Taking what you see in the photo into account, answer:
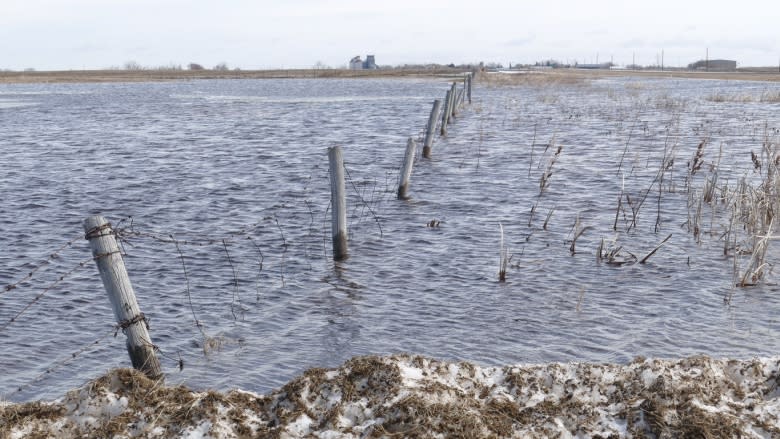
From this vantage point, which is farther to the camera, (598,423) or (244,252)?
(244,252)

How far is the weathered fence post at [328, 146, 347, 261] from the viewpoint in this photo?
A: 11516 millimetres

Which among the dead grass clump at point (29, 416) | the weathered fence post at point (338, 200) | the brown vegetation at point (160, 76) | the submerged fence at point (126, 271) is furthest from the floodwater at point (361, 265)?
the brown vegetation at point (160, 76)

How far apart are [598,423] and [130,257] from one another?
397 inches

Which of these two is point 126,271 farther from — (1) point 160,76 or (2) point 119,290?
(1) point 160,76

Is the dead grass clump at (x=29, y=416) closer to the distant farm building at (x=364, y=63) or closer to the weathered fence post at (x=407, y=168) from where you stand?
the weathered fence post at (x=407, y=168)

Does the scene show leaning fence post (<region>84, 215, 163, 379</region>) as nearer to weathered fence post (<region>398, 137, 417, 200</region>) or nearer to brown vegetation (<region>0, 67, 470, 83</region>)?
weathered fence post (<region>398, 137, 417, 200</region>)

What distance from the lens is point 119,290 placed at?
655cm

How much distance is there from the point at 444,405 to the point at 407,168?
41.3 feet

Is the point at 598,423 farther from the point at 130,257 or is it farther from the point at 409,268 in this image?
the point at 130,257

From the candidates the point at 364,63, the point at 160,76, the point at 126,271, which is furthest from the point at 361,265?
the point at 364,63

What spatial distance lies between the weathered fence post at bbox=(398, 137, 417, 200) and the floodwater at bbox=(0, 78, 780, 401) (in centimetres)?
35

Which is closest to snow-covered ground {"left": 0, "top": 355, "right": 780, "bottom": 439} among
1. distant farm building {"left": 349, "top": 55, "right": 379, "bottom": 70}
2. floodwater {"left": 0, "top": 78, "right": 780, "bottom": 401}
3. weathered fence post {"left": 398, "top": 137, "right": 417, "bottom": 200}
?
floodwater {"left": 0, "top": 78, "right": 780, "bottom": 401}

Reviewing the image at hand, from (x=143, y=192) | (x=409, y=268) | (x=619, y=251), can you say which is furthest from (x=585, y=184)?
(x=143, y=192)

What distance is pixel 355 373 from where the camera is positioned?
18.2 feet
